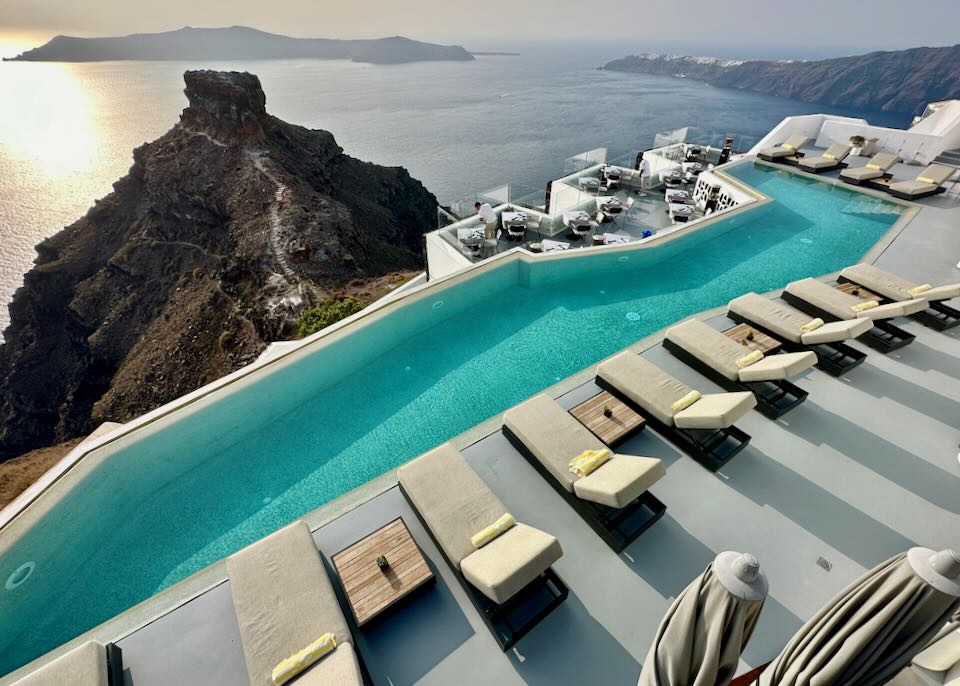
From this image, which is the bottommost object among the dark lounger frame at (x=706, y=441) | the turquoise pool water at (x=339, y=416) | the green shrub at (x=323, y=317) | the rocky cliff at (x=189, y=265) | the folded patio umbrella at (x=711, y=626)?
the rocky cliff at (x=189, y=265)

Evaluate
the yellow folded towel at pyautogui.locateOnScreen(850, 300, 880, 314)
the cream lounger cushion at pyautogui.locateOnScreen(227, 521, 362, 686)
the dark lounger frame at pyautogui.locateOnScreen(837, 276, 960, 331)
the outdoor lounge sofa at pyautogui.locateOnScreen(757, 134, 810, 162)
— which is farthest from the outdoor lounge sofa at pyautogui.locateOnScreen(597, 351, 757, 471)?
the outdoor lounge sofa at pyautogui.locateOnScreen(757, 134, 810, 162)

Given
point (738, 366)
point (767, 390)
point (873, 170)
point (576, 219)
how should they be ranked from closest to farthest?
point (738, 366), point (767, 390), point (576, 219), point (873, 170)

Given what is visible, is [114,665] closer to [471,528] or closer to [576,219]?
[471,528]

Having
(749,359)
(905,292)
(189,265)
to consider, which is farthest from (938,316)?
(189,265)

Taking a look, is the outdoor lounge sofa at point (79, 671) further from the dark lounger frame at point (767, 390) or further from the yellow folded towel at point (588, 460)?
the dark lounger frame at point (767, 390)

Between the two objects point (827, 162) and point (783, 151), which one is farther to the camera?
point (783, 151)

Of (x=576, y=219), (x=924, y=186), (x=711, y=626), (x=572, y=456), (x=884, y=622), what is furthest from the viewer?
(x=924, y=186)

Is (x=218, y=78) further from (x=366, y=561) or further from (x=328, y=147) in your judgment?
(x=366, y=561)

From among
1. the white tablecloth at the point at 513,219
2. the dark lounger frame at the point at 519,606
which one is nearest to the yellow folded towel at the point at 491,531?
the dark lounger frame at the point at 519,606
